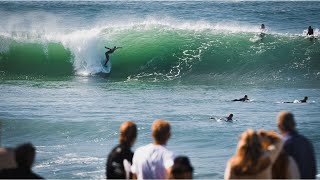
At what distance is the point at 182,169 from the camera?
6051 mm

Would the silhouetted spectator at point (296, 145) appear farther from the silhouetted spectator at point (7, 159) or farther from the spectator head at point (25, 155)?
the silhouetted spectator at point (7, 159)

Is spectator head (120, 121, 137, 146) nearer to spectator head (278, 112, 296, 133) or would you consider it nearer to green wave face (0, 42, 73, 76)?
spectator head (278, 112, 296, 133)

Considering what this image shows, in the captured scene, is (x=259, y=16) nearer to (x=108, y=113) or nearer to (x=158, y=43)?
(x=158, y=43)

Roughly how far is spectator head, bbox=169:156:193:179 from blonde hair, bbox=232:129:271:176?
0.36 meters

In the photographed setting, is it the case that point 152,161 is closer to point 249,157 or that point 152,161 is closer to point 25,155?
point 249,157

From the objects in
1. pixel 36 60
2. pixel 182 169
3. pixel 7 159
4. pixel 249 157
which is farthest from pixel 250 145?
pixel 36 60

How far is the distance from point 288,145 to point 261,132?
1.33 feet

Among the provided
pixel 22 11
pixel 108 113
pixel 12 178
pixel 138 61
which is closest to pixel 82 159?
pixel 108 113

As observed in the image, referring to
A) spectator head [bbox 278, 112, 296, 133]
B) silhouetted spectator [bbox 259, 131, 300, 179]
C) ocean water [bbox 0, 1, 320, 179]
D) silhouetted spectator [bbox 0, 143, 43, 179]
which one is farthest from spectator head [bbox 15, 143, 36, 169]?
ocean water [bbox 0, 1, 320, 179]

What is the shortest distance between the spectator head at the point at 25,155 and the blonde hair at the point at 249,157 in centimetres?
162

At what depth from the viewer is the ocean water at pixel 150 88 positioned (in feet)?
49.7

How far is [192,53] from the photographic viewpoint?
3428 cm

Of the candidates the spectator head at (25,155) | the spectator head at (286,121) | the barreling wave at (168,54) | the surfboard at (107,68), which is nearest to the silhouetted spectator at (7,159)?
the spectator head at (25,155)

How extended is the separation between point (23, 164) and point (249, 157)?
5.96ft
